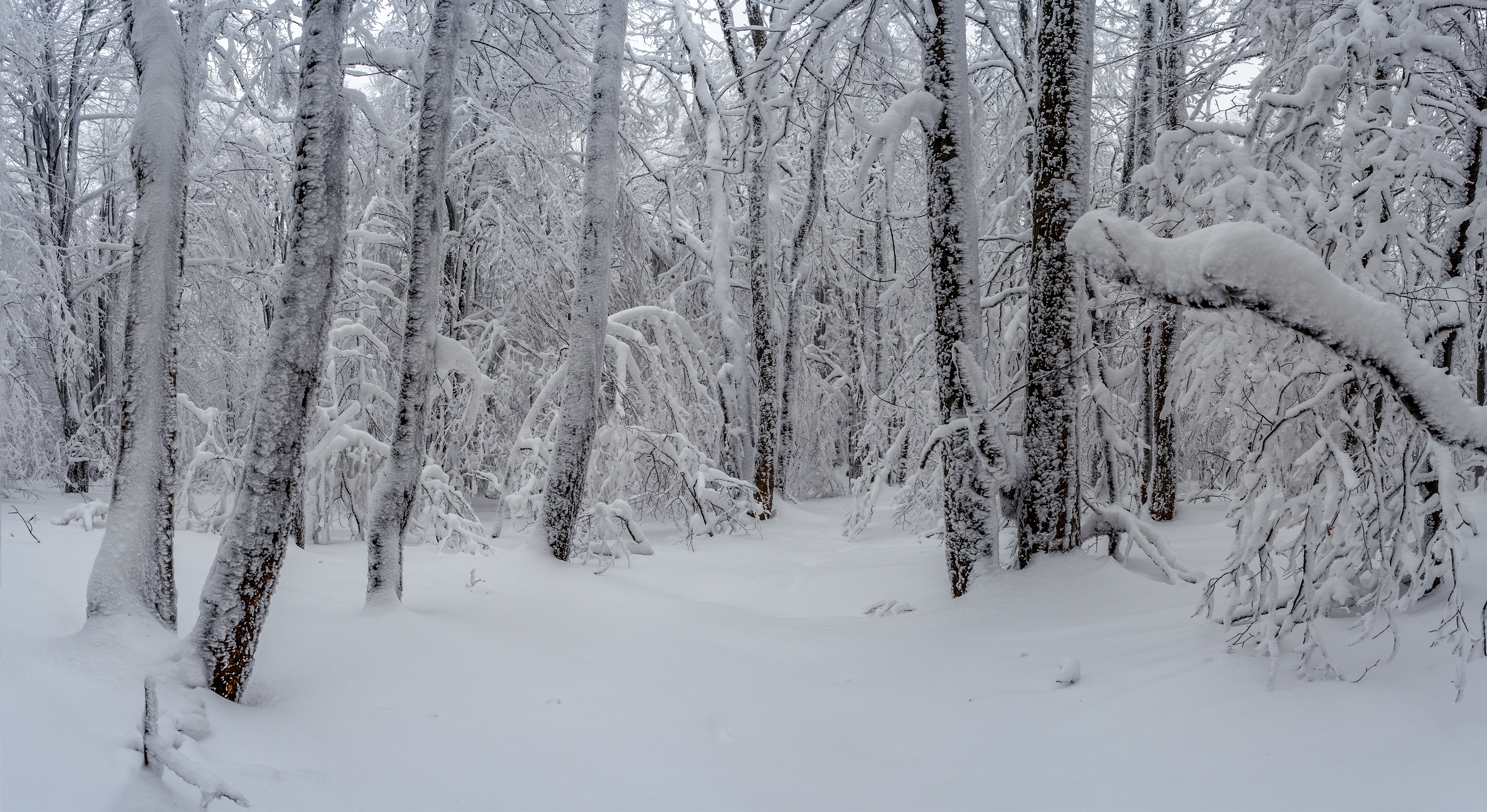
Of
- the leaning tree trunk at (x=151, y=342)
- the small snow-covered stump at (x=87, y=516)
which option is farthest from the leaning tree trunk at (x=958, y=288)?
the small snow-covered stump at (x=87, y=516)

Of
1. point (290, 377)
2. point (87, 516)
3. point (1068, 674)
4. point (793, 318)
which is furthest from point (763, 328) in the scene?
point (290, 377)

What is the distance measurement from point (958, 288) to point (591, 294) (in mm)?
2924

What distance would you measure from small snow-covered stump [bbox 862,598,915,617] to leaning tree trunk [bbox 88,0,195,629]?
381 cm

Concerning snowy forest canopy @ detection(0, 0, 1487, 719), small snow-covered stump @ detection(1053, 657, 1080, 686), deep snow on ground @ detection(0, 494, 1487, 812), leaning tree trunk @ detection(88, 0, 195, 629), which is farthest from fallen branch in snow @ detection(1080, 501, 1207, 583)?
leaning tree trunk @ detection(88, 0, 195, 629)

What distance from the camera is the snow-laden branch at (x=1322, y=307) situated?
257 cm

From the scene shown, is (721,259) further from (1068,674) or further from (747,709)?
(1068,674)

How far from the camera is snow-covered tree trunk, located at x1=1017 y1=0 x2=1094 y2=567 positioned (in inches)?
199

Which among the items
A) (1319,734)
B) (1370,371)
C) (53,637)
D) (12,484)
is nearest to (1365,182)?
(1370,371)

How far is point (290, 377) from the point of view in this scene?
3318 millimetres

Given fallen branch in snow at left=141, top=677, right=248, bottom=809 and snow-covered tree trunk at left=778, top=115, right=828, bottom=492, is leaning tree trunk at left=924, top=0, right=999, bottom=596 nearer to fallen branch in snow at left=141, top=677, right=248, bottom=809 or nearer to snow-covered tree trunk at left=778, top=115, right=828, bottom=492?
fallen branch in snow at left=141, top=677, right=248, bottom=809

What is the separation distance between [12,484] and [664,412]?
285 inches

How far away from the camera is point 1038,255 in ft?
17.0

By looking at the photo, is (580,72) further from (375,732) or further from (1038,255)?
(375,732)

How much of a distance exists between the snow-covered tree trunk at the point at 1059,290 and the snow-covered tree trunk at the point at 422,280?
3568mm
